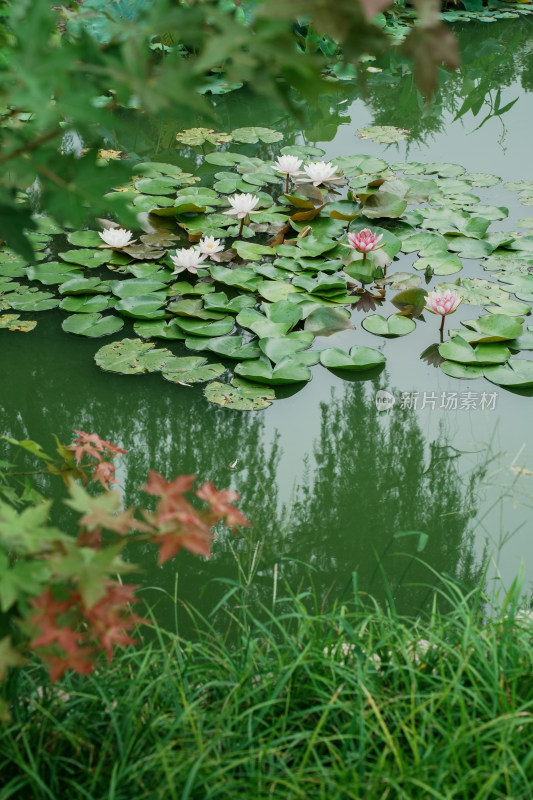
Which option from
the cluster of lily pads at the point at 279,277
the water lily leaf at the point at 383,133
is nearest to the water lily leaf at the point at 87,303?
the cluster of lily pads at the point at 279,277

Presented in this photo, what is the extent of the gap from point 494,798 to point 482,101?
15.8 ft

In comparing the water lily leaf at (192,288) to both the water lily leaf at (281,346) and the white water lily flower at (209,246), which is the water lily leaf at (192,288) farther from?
the water lily leaf at (281,346)

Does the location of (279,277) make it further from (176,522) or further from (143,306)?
(176,522)

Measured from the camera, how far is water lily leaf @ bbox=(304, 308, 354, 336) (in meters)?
2.87

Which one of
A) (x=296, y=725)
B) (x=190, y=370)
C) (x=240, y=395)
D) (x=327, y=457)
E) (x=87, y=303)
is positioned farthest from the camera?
(x=87, y=303)

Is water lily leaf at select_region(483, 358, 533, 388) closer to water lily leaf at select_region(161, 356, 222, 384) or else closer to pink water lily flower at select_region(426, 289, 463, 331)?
pink water lily flower at select_region(426, 289, 463, 331)

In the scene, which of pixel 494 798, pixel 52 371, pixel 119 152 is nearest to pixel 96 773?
pixel 494 798

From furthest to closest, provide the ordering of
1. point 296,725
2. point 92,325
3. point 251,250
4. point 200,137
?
1. point 200,137
2. point 251,250
3. point 92,325
4. point 296,725

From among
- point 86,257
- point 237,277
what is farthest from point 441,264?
point 86,257

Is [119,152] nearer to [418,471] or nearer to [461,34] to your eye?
[418,471]

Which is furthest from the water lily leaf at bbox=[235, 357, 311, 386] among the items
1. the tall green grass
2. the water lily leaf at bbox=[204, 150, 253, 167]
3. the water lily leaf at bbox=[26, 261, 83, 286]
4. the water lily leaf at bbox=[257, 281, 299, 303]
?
the water lily leaf at bbox=[204, 150, 253, 167]

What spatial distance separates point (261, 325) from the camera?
9.27 feet

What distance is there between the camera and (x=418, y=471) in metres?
2.33

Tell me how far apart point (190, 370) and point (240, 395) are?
8.6 inches
